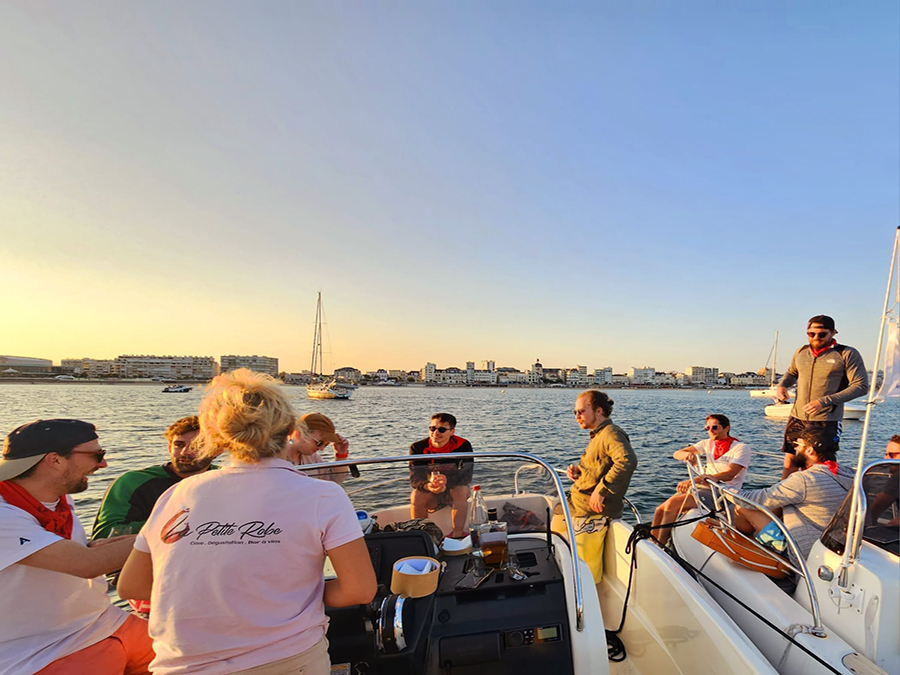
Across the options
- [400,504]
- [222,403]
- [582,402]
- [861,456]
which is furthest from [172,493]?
[582,402]

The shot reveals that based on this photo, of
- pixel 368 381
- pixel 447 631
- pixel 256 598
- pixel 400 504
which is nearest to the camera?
pixel 256 598

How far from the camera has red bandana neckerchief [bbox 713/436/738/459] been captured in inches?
186

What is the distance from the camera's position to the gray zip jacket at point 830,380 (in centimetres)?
403

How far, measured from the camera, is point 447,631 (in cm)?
189

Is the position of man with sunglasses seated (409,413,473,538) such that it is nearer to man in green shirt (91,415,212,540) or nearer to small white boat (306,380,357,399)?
man in green shirt (91,415,212,540)

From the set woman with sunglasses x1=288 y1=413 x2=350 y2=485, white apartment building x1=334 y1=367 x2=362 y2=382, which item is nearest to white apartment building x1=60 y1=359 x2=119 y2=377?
white apartment building x1=334 y1=367 x2=362 y2=382

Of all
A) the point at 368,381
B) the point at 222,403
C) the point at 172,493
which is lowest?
the point at 368,381

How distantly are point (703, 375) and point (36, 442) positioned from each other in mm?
145137

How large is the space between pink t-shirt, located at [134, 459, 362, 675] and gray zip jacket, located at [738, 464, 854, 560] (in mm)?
2861

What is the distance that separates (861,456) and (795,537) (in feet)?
3.39

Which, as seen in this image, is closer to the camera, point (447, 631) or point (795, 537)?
point (447, 631)

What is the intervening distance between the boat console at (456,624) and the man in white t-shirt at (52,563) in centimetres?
89

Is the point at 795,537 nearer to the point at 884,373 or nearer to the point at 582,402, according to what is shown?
the point at 884,373

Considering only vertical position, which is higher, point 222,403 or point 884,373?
point 884,373
